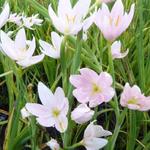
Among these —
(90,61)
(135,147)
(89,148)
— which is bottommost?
(135,147)

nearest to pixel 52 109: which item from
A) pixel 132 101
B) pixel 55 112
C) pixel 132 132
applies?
pixel 55 112

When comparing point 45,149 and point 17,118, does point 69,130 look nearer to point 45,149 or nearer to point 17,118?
point 17,118

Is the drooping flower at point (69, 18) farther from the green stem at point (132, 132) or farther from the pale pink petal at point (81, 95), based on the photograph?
the green stem at point (132, 132)

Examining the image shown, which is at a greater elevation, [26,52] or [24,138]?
[26,52]

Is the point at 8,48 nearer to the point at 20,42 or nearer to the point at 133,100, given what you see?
the point at 20,42

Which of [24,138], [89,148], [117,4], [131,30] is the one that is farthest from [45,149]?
[131,30]

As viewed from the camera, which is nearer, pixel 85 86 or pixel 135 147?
pixel 85 86
